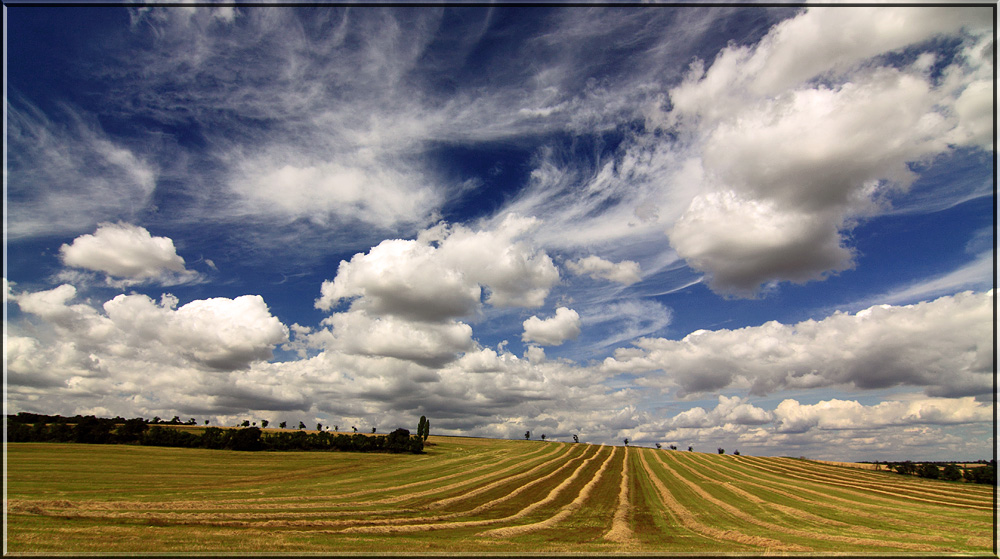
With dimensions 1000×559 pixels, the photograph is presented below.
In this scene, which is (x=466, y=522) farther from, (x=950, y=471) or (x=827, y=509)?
(x=950, y=471)

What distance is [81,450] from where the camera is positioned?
87.5m

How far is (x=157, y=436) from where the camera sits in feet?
356

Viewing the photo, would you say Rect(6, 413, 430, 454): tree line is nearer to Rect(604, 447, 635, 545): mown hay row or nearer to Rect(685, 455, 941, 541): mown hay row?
Rect(604, 447, 635, 545): mown hay row

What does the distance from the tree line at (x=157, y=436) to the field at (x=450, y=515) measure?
43.9 metres

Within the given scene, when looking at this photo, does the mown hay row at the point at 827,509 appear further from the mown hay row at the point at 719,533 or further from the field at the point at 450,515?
the mown hay row at the point at 719,533

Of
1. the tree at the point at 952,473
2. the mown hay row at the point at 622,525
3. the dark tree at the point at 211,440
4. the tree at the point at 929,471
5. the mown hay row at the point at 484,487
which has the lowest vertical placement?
the tree at the point at 929,471

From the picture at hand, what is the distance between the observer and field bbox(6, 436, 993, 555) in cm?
2383

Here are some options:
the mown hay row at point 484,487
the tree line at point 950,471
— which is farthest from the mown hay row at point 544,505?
the tree line at point 950,471

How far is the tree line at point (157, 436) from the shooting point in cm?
10000

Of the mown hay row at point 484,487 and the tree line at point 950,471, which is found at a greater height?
the mown hay row at point 484,487

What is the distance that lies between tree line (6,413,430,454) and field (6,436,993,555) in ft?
144

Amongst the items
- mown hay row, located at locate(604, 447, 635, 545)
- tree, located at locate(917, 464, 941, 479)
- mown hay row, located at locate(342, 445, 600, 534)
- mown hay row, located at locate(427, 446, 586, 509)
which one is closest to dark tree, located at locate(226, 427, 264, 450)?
mown hay row, located at locate(427, 446, 586, 509)

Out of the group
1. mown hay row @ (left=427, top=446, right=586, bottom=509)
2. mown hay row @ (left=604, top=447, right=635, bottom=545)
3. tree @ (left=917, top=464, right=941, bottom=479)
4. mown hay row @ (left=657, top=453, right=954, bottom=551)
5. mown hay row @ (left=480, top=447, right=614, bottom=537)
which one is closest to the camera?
mown hay row @ (left=657, top=453, right=954, bottom=551)

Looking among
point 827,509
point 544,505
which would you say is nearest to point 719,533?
point 544,505
